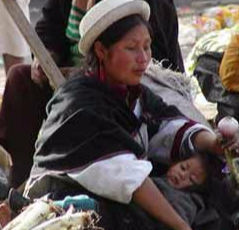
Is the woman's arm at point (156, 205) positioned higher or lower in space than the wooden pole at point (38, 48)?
lower

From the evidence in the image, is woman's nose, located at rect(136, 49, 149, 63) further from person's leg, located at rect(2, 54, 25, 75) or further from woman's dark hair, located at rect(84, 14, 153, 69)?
person's leg, located at rect(2, 54, 25, 75)

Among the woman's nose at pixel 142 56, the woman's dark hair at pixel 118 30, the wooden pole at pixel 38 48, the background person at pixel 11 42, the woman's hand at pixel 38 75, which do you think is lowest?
the background person at pixel 11 42

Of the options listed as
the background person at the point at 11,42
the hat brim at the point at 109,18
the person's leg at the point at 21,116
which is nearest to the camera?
the hat brim at the point at 109,18

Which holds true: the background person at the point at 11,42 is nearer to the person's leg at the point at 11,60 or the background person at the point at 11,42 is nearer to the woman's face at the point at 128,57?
the person's leg at the point at 11,60

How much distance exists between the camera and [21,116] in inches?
184

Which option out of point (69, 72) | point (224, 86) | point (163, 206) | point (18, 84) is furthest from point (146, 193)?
point (224, 86)

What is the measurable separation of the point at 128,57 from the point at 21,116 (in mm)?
1566

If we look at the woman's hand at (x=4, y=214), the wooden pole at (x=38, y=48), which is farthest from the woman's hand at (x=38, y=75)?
the woman's hand at (x=4, y=214)

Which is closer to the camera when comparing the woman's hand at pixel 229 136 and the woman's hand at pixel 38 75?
the woman's hand at pixel 229 136

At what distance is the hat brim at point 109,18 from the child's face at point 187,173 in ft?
2.01

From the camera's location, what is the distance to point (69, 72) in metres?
4.32

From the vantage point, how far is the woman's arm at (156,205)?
3.07 meters

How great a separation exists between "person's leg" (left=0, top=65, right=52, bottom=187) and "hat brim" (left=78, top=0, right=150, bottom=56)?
1354 millimetres

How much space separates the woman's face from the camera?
324cm
